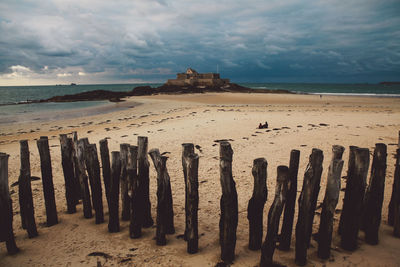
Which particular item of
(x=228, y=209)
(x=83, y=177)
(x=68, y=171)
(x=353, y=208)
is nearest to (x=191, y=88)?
(x=68, y=171)

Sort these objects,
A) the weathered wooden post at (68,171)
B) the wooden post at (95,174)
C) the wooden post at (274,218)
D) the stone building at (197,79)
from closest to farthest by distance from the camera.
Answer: the wooden post at (274,218)
the wooden post at (95,174)
the weathered wooden post at (68,171)
the stone building at (197,79)

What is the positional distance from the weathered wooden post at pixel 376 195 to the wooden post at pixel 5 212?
15.6 ft

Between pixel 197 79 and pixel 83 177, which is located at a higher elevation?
pixel 197 79

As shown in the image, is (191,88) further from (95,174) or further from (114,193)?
(114,193)

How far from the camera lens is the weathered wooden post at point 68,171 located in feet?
13.7

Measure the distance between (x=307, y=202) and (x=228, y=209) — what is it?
0.93 metres

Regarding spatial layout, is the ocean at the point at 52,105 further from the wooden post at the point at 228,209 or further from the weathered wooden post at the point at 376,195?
the weathered wooden post at the point at 376,195

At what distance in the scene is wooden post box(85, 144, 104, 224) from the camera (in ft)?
12.2

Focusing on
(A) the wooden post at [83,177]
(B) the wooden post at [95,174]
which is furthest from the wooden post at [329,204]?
(A) the wooden post at [83,177]

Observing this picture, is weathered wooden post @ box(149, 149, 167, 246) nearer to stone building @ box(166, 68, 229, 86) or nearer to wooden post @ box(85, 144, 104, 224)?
wooden post @ box(85, 144, 104, 224)

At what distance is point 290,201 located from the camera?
10.2 feet

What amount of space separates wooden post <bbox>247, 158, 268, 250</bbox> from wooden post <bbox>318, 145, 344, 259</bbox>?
73cm

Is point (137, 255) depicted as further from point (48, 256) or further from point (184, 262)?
point (48, 256)

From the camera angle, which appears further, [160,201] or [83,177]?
[83,177]
